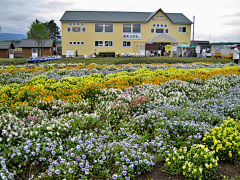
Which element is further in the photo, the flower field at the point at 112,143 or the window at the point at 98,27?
the window at the point at 98,27

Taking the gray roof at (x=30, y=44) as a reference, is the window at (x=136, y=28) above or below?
above

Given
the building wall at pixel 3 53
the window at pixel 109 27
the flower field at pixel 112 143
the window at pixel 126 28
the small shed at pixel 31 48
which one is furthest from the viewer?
the small shed at pixel 31 48

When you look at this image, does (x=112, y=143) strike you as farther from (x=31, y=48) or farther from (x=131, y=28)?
(x=31, y=48)

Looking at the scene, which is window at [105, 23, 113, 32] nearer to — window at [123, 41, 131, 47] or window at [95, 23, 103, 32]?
window at [95, 23, 103, 32]

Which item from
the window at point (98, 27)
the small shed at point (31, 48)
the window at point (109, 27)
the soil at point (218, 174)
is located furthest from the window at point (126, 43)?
the soil at point (218, 174)

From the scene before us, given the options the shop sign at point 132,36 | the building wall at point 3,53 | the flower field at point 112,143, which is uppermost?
the shop sign at point 132,36

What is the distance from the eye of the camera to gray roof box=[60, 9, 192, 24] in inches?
1716

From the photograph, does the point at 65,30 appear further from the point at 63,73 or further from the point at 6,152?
the point at 6,152

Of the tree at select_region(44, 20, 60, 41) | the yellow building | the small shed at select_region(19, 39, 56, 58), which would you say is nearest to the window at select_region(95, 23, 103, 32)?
the yellow building

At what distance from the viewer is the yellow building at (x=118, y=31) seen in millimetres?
43188

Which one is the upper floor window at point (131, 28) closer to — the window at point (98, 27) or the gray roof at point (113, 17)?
the gray roof at point (113, 17)

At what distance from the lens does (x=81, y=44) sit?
4356 centimetres

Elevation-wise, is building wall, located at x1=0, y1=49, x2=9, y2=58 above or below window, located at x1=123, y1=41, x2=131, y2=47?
below

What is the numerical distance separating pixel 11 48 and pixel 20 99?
5311 cm
